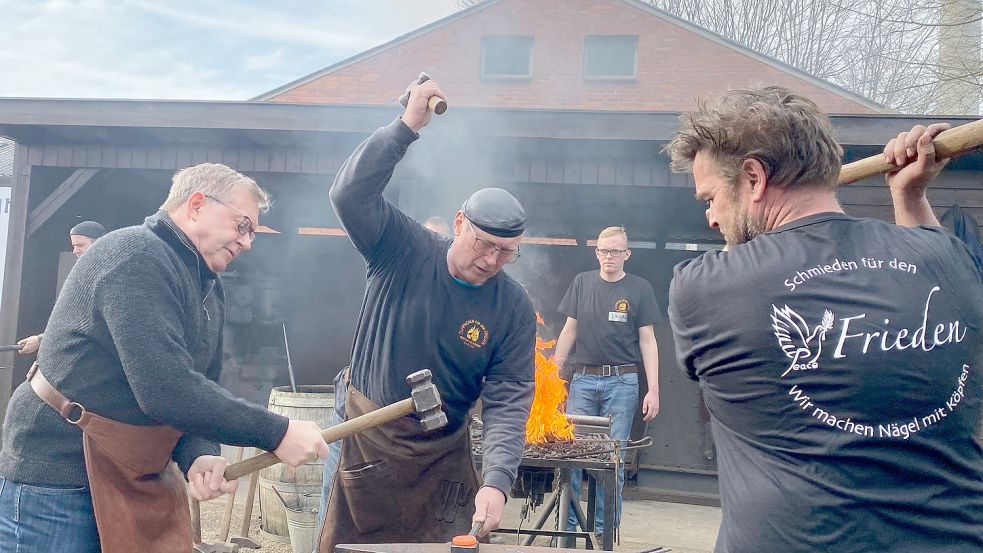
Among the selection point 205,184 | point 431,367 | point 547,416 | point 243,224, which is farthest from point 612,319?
point 205,184

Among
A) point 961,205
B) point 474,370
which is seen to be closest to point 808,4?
point 961,205

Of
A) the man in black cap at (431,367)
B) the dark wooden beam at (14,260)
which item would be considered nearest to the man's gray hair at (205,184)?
the man in black cap at (431,367)

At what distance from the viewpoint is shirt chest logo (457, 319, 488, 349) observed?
299cm

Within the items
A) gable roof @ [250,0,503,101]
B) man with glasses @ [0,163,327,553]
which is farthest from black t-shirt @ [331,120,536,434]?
gable roof @ [250,0,503,101]

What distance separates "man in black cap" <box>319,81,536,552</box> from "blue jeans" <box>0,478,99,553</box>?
970 mm

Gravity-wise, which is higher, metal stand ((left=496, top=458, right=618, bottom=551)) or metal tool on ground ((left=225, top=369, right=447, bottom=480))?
metal tool on ground ((left=225, top=369, right=447, bottom=480))

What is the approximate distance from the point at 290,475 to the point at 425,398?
346 centimetres

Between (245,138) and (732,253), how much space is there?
251 inches

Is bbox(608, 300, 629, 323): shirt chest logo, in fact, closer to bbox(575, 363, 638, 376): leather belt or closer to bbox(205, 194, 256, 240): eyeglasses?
bbox(575, 363, 638, 376): leather belt

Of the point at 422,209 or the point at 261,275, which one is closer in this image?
the point at 422,209

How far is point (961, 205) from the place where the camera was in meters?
6.32

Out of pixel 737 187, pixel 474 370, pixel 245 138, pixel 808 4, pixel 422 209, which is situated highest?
pixel 808 4

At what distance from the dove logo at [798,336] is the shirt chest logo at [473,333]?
1.67 metres

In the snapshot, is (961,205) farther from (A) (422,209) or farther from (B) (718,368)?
(B) (718,368)
